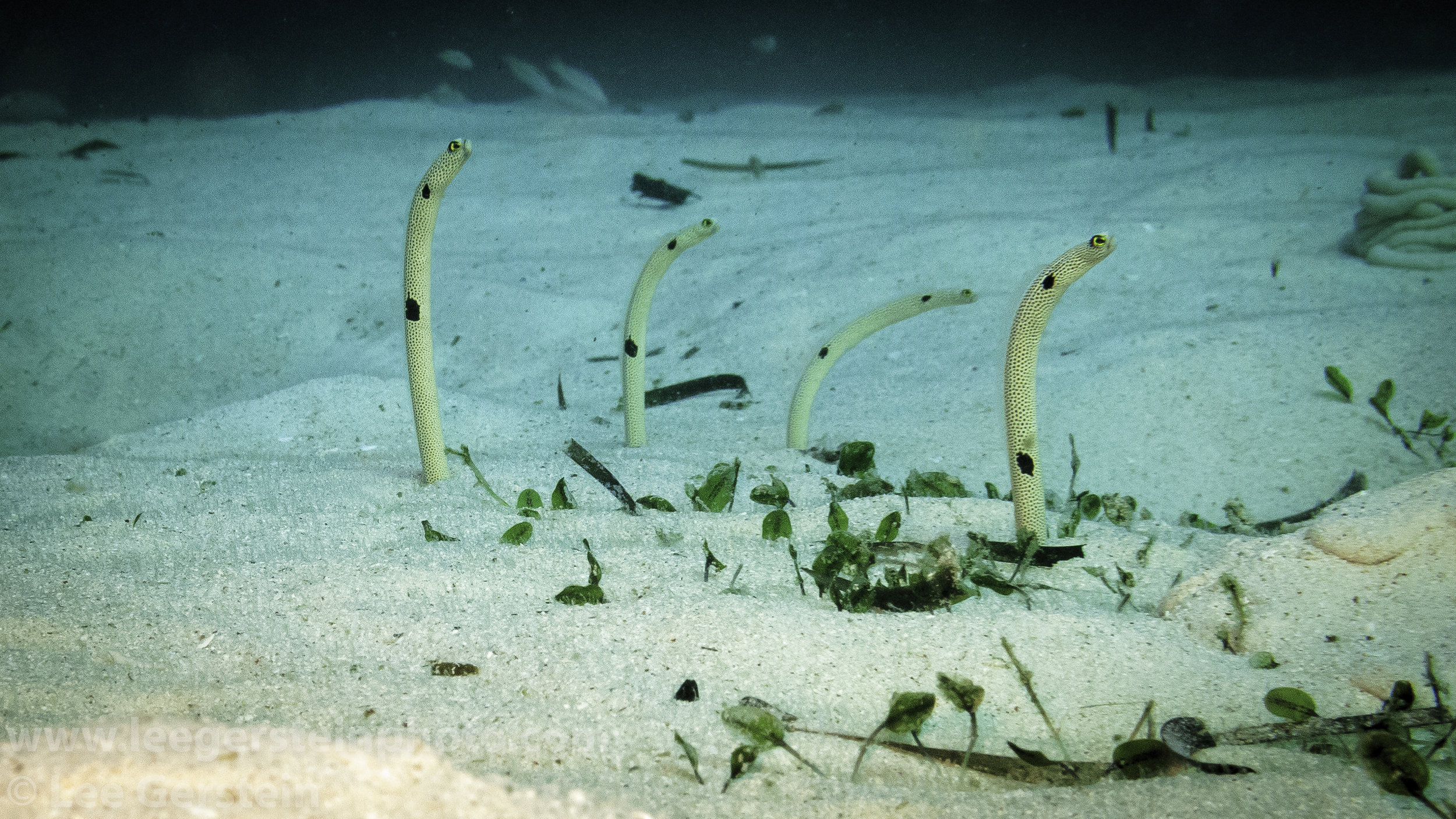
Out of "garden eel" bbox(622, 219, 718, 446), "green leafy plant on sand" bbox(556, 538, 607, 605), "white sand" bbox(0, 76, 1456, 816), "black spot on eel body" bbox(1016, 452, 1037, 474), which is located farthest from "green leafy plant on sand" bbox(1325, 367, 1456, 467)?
"green leafy plant on sand" bbox(556, 538, 607, 605)

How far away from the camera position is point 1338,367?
3.23 m

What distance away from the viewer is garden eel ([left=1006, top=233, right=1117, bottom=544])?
155cm

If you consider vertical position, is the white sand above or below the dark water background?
below

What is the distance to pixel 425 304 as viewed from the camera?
6.85 ft

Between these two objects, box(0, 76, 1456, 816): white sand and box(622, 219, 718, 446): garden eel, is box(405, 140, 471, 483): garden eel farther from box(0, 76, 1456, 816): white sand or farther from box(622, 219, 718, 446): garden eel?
box(622, 219, 718, 446): garden eel

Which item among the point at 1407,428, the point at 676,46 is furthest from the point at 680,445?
the point at 676,46

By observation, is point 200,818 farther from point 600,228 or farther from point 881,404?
point 600,228

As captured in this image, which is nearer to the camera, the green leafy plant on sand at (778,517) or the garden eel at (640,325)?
the green leafy plant on sand at (778,517)

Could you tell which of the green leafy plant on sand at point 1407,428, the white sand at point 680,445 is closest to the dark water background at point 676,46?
the white sand at point 680,445

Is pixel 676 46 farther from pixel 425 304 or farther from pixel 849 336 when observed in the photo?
pixel 425 304

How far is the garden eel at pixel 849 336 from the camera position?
2219 mm

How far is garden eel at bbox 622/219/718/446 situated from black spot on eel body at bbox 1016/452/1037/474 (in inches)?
39.3

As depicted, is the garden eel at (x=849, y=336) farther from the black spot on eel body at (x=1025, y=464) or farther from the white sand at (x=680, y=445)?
the black spot on eel body at (x=1025, y=464)

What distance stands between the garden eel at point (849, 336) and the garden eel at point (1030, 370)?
43 centimetres
